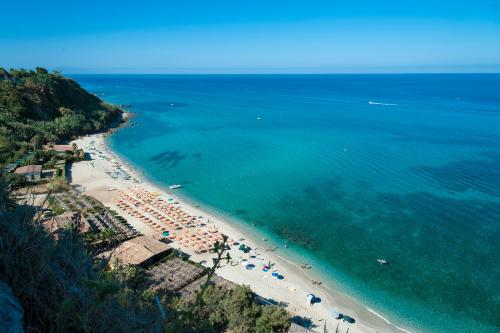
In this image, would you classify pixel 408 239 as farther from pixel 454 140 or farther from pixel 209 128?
pixel 209 128

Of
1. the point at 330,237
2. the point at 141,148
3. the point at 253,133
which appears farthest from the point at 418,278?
the point at 253,133

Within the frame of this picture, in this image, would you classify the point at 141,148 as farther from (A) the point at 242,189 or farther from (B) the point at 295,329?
(B) the point at 295,329

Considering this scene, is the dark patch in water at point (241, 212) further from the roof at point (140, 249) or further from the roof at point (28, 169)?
the roof at point (28, 169)

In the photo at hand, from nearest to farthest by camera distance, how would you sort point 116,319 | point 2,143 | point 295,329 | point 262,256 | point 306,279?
point 116,319 → point 295,329 → point 306,279 → point 262,256 → point 2,143

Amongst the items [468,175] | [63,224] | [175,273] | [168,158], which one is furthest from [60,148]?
[468,175]

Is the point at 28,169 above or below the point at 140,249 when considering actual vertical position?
above

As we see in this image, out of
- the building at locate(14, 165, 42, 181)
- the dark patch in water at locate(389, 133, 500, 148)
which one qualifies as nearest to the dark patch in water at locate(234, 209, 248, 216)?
the building at locate(14, 165, 42, 181)
